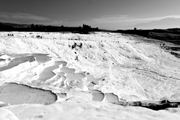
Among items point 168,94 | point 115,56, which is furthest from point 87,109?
point 115,56

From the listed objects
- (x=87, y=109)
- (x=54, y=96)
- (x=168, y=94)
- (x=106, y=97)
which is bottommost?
(x=168, y=94)

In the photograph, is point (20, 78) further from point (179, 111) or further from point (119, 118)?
point (179, 111)

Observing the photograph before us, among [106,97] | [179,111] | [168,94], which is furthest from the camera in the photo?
[168,94]

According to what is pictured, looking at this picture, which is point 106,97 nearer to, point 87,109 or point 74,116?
point 87,109

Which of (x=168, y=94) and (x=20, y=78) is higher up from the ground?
(x=20, y=78)

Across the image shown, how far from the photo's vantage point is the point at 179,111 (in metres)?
4.63

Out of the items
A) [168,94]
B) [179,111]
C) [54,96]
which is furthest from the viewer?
[168,94]

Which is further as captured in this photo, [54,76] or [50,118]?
[54,76]

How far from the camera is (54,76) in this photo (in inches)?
387

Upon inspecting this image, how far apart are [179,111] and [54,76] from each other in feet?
25.5

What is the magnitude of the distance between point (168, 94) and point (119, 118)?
8943mm

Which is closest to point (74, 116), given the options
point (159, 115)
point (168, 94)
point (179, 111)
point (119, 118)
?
point (119, 118)

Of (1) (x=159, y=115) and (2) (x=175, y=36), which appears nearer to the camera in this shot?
(1) (x=159, y=115)

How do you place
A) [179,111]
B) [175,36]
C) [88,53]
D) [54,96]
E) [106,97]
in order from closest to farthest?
[179,111], [54,96], [106,97], [88,53], [175,36]
